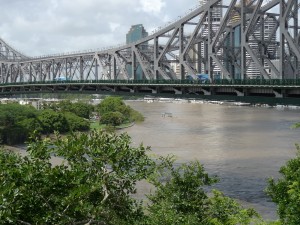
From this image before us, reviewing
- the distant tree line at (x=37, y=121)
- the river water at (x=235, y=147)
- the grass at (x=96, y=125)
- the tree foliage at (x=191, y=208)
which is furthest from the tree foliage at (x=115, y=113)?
the tree foliage at (x=191, y=208)

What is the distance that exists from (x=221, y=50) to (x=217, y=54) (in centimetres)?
984

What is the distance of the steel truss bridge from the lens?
45594 millimetres

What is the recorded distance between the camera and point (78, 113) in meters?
109

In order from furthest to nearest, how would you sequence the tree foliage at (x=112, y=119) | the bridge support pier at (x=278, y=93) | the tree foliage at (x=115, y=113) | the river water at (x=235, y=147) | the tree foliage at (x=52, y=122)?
the tree foliage at (x=115, y=113), the tree foliage at (x=112, y=119), the tree foliage at (x=52, y=122), the river water at (x=235, y=147), the bridge support pier at (x=278, y=93)

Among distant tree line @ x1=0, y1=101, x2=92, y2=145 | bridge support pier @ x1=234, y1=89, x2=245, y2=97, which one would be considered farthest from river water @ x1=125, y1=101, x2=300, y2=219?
distant tree line @ x1=0, y1=101, x2=92, y2=145

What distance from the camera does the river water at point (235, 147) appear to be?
41469mm

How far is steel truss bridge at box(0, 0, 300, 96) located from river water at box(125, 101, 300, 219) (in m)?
8.29

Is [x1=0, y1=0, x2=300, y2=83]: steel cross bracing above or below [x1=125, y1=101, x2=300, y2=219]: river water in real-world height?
above

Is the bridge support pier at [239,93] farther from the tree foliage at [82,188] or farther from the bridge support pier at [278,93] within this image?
the tree foliage at [82,188]

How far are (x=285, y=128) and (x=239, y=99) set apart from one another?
46.6 m

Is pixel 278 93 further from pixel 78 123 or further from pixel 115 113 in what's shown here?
pixel 115 113

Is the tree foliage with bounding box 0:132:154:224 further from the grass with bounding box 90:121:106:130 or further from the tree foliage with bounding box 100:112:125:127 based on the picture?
the tree foliage with bounding box 100:112:125:127

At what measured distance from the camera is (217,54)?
2265 inches

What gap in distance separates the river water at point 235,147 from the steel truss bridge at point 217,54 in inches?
326
